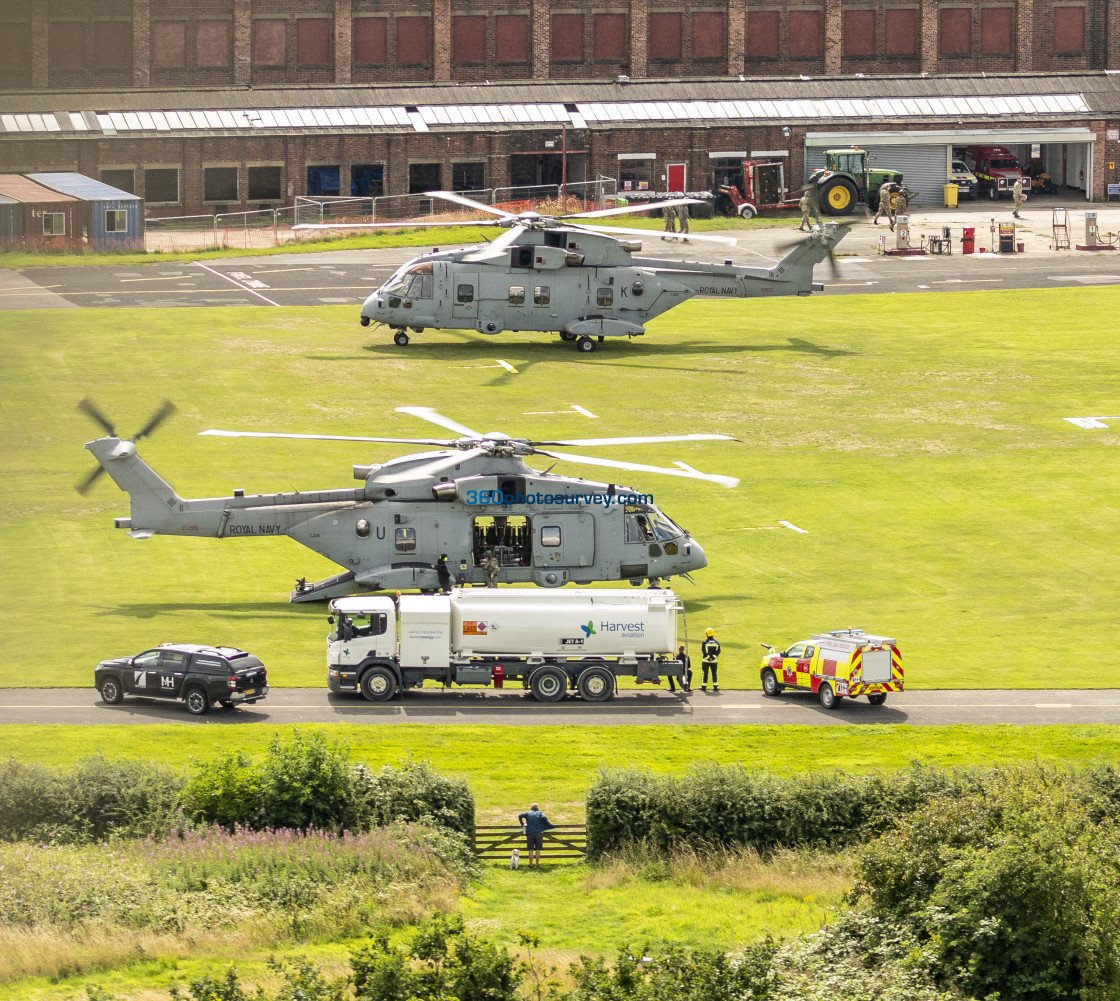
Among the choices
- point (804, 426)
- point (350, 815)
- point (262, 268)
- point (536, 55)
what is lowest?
point (350, 815)

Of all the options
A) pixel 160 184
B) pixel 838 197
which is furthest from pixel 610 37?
pixel 160 184

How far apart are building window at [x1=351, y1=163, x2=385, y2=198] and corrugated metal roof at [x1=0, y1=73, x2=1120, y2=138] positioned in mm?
3068

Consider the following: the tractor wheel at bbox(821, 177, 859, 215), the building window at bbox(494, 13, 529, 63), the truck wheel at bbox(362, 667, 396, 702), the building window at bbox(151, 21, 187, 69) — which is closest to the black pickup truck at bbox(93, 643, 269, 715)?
the truck wheel at bbox(362, 667, 396, 702)

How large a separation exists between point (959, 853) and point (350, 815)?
11.1 m

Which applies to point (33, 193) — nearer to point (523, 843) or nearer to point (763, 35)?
Result: point (763, 35)

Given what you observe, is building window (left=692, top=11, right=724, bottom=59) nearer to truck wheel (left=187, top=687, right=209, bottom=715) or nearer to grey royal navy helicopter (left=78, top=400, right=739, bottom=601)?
grey royal navy helicopter (left=78, top=400, right=739, bottom=601)

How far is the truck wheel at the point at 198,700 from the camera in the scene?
3809cm

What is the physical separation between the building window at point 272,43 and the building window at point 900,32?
48.3 meters

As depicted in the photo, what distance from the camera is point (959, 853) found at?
2345 cm

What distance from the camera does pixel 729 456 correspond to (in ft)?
213

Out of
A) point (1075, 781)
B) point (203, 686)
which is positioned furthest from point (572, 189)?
point (1075, 781)

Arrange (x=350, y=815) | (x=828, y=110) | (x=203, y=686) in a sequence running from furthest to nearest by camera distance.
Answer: (x=828, y=110), (x=203, y=686), (x=350, y=815)

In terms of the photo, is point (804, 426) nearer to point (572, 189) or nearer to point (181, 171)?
point (572, 189)

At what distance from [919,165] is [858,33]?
13852 millimetres
